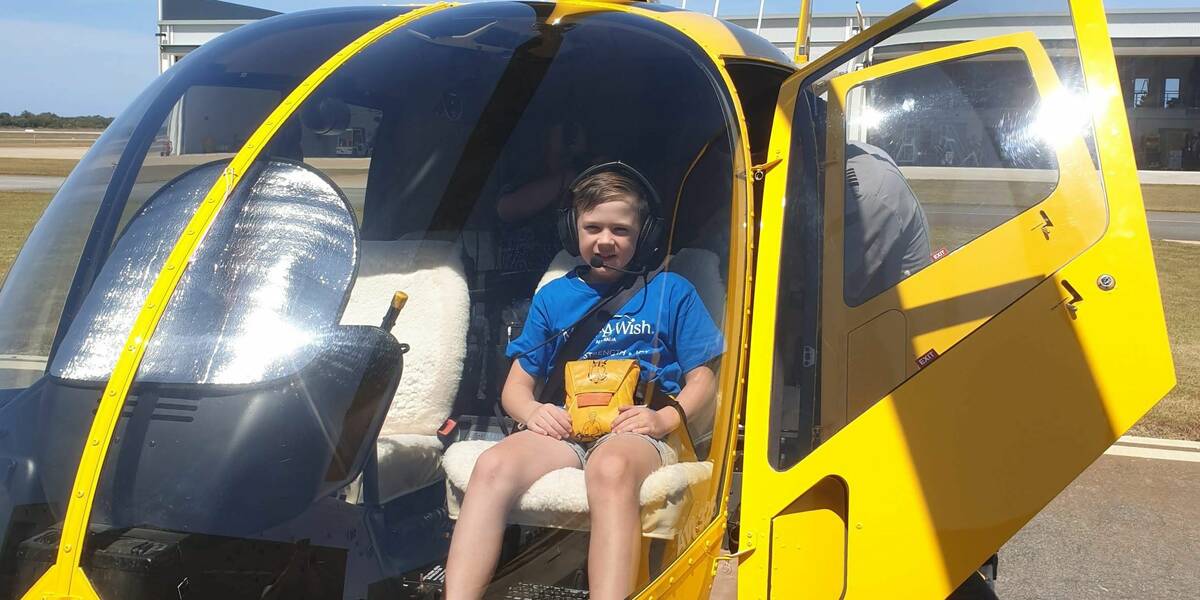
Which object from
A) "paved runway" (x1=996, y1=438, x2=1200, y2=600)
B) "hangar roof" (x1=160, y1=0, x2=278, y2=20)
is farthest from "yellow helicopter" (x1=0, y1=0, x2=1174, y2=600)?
"hangar roof" (x1=160, y1=0, x2=278, y2=20)

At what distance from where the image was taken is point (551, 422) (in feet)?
7.77

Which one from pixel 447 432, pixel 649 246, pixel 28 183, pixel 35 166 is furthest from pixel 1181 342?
pixel 35 166

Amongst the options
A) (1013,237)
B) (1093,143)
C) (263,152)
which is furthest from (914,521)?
(263,152)

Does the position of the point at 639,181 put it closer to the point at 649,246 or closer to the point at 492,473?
the point at 649,246

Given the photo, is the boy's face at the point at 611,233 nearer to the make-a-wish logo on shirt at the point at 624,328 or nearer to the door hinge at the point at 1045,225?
the make-a-wish logo on shirt at the point at 624,328

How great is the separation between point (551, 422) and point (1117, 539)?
2938mm

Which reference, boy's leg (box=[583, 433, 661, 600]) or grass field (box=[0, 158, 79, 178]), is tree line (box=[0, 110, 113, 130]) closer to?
grass field (box=[0, 158, 79, 178])

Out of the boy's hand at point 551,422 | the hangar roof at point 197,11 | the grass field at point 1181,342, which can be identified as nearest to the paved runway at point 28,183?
the hangar roof at point 197,11

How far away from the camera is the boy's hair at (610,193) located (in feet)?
8.54

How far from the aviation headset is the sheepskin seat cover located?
0.62m

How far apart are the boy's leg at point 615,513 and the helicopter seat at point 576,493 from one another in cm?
3

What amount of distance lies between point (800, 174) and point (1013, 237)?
1.74ft

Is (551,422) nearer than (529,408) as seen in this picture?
Yes

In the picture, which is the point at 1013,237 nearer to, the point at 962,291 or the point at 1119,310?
the point at 962,291
